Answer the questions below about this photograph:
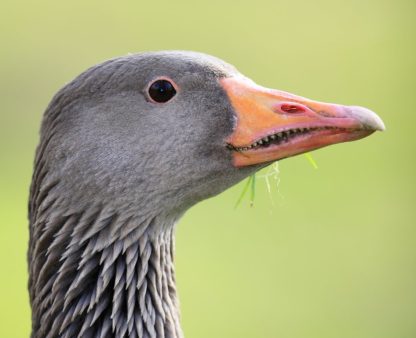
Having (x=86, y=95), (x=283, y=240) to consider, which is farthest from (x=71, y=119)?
(x=283, y=240)

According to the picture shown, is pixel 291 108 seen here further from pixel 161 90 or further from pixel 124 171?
pixel 124 171

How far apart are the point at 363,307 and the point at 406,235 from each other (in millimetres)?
1941

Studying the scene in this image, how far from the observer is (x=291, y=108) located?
175 inches

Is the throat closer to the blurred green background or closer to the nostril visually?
the nostril

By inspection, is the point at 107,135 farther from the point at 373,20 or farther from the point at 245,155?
the point at 373,20

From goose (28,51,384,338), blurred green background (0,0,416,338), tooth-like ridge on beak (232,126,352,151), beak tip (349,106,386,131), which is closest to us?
beak tip (349,106,386,131)

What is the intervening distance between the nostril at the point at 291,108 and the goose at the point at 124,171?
11 cm

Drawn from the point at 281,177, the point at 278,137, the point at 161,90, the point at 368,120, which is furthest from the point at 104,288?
the point at 281,177

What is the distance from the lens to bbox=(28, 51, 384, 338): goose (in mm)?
4602

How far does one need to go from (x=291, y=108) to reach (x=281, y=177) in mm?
7547

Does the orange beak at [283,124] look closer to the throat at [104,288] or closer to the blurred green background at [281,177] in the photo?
the throat at [104,288]

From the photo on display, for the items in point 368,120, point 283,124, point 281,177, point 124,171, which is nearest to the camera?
point 368,120

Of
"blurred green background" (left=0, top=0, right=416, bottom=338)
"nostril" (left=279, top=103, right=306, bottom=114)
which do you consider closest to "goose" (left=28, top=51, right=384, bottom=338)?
"nostril" (left=279, top=103, right=306, bottom=114)

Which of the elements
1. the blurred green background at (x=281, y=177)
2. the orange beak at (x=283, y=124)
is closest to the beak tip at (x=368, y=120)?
the orange beak at (x=283, y=124)
